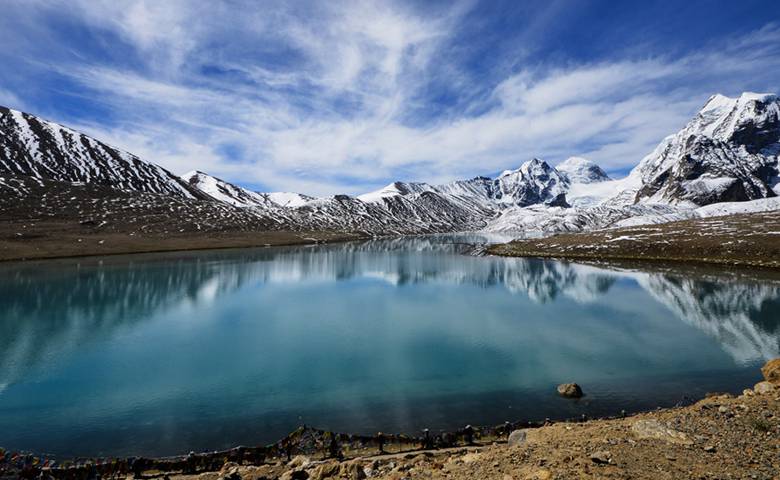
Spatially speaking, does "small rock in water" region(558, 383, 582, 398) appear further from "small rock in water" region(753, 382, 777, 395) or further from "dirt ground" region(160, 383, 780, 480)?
"small rock in water" region(753, 382, 777, 395)

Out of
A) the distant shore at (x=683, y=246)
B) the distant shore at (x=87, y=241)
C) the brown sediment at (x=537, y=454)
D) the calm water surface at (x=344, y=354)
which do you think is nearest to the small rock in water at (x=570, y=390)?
the calm water surface at (x=344, y=354)

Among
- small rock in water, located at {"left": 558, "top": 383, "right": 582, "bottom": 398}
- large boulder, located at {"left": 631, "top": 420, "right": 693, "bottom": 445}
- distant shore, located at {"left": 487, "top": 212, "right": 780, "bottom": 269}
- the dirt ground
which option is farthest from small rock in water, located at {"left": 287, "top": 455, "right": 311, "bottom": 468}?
distant shore, located at {"left": 487, "top": 212, "right": 780, "bottom": 269}

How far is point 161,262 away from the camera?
355 feet

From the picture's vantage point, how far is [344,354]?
118ft

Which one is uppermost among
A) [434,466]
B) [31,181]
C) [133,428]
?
[31,181]

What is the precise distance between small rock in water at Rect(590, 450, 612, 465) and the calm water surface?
11035mm

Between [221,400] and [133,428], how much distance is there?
5059 mm

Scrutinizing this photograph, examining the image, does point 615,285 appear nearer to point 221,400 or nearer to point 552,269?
point 552,269

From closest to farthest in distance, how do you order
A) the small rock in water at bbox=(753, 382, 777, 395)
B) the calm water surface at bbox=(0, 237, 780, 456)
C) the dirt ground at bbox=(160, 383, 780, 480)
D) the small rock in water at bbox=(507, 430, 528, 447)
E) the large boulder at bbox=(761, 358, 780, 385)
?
the dirt ground at bbox=(160, 383, 780, 480), the small rock in water at bbox=(507, 430, 528, 447), the small rock in water at bbox=(753, 382, 777, 395), the large boulder at bbox=(761, 358, 780, 385), the calm water surface at bbox=(0, 237, 780, 456)

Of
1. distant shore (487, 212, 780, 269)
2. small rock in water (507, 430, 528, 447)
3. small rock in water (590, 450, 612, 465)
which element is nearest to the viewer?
small rock in water (590, 450, 612, 465)

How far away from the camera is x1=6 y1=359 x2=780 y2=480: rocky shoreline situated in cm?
1202

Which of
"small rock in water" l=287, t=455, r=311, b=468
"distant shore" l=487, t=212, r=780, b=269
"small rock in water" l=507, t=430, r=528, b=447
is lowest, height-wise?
"small rock in water" l=287, t=455, r=311, b=468

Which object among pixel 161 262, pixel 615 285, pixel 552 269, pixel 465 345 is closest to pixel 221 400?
pixel 465 345

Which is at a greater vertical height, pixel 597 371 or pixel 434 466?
pixel 434 466
